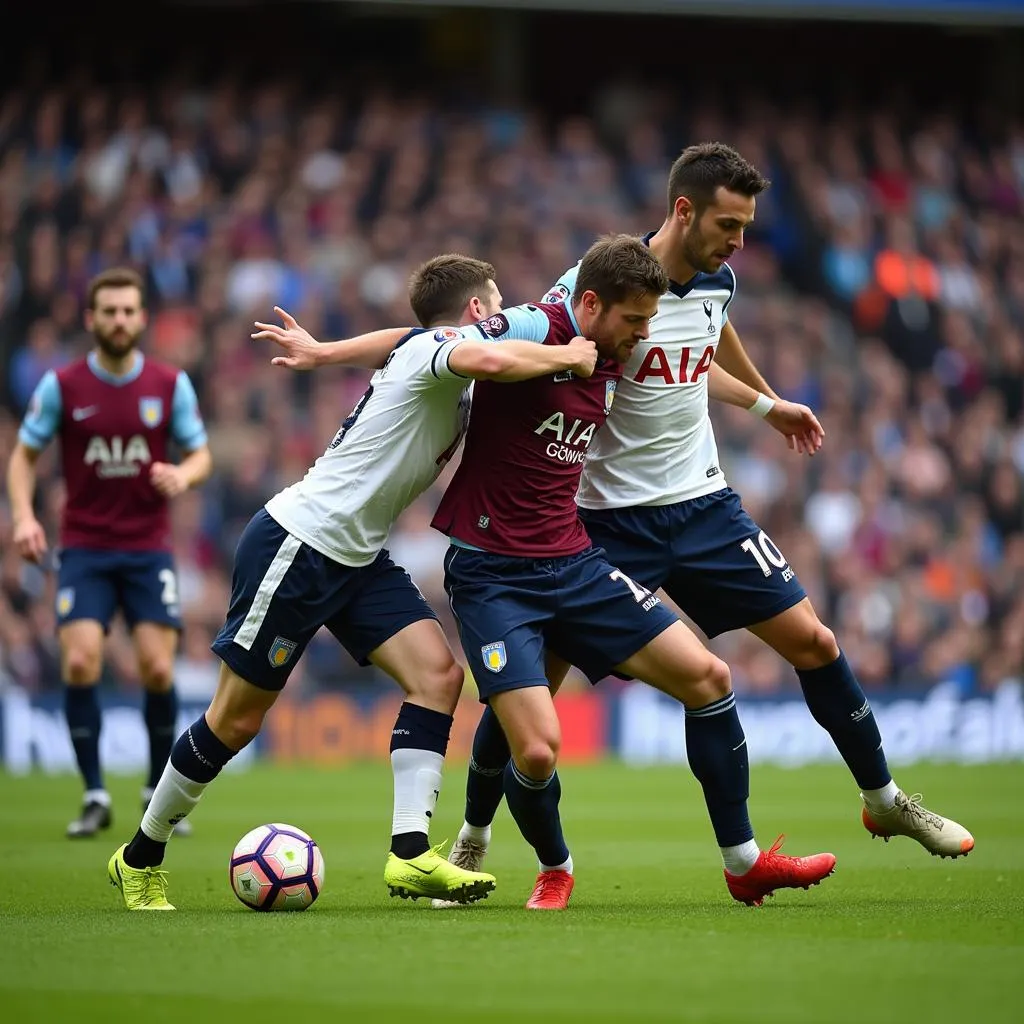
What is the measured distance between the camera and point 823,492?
19125 mm

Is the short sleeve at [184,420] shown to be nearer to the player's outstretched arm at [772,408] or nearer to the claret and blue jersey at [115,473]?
the claret and blue jersey at [115,473]

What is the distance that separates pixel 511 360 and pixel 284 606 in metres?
1.26

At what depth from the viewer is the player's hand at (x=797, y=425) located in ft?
24.3

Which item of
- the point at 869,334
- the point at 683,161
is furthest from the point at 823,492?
the point at 683,161

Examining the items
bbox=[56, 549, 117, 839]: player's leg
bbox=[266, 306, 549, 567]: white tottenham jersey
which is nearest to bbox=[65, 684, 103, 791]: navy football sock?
bbox=[56, 549, 117, 839]: player's leg

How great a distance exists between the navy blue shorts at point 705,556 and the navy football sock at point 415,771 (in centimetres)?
99

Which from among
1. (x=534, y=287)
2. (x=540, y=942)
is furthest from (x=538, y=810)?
(x=534, y=287)

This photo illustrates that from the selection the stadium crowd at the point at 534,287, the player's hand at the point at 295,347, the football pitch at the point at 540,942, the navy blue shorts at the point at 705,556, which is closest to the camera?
the football pitch at the point at 540,942

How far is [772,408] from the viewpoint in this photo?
7.48 metres

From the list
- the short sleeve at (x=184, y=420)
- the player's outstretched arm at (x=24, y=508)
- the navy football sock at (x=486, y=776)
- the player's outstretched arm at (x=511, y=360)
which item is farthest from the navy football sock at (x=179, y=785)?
the short sleeve at (x=184, y=420)

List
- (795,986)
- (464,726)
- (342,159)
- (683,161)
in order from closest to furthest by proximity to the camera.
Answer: (795,986) → (683,161) → (464,726) → (342,159)

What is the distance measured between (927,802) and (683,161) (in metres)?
6.07

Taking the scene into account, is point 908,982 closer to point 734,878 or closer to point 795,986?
point 795,986

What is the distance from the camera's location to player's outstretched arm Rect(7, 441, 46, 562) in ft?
30.1
